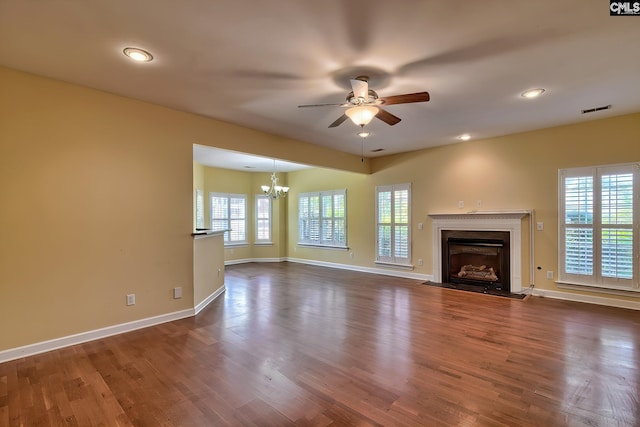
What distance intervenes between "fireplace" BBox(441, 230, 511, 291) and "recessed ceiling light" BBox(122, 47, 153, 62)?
5.50m

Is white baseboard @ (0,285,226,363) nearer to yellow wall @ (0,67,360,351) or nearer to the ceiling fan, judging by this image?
yellow wall @ (0,67,360,351)

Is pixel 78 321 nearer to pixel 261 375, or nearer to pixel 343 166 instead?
pixel 261 375

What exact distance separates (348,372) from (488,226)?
4.18m

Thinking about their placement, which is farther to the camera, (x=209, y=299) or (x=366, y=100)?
(x=209, y=299)

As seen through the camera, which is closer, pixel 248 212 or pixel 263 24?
pixel 263 24

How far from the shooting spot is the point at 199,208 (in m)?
7.69

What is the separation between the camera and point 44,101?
9.80ft

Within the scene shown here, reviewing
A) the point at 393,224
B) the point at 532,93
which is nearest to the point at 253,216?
the point at 393,224

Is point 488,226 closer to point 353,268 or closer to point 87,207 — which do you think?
point 353,268

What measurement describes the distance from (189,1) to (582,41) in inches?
116

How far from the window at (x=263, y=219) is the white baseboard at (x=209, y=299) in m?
3.46

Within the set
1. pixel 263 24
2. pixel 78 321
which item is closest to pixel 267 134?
pixel 263 24

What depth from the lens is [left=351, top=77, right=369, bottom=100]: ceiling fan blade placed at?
2.72 meters

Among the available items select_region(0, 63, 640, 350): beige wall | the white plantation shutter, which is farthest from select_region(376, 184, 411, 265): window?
the white plantation shutter
